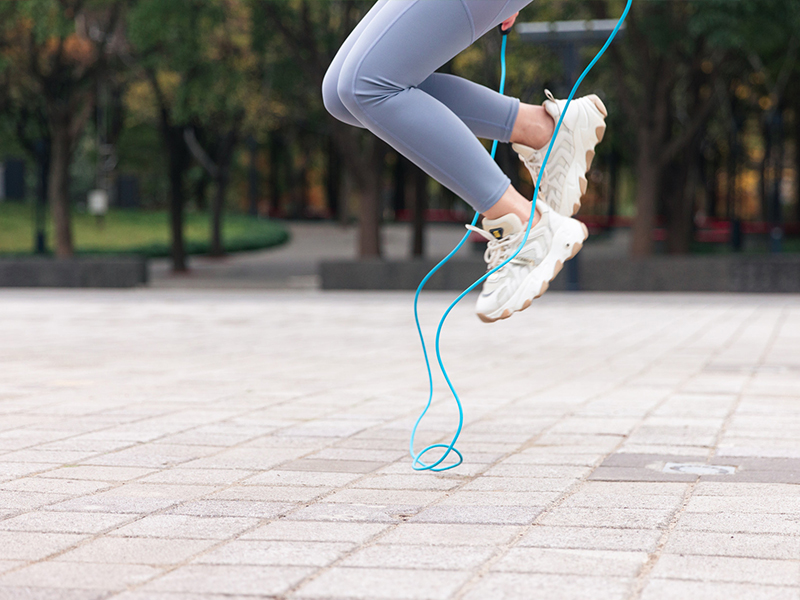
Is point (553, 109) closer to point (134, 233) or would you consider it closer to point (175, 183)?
point (175, 183)

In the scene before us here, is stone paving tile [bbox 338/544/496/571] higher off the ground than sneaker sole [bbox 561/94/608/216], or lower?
lower

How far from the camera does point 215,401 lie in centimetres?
611

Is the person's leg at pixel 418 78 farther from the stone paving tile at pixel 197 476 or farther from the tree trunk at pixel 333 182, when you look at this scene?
the tree trunk at pixel 333 182

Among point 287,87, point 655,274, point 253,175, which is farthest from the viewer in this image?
point 253,175

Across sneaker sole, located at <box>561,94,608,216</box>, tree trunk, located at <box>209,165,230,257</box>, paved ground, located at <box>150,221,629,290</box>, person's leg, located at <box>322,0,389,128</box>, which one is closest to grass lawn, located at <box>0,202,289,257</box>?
paved ground, located at <box>150,221,629,290</box>

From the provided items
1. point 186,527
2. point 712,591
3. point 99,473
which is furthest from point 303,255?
point 712,591

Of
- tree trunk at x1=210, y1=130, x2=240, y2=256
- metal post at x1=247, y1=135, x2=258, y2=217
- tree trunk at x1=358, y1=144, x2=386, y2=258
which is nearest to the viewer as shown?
tree trunk at x1=358, y1=144, x2=386, y2=258

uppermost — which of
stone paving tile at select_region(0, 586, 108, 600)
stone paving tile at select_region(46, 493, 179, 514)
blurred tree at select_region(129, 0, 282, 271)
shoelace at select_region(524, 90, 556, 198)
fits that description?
blurred tree at select_region(129, 0, 282, 271)

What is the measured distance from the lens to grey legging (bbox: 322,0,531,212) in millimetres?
3156

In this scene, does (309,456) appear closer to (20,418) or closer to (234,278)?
(20,418)

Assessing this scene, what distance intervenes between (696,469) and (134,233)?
32775mm

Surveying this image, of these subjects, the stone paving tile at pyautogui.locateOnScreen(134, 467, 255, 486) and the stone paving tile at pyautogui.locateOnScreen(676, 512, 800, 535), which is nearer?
the stone paving tile at pyautogui.locateOnScreen(676, 512, 800, 535)

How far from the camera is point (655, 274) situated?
18.5m

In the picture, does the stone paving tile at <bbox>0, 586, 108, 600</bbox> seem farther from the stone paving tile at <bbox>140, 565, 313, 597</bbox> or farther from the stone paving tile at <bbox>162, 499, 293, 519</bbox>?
the stone paving tile at <bbox>162, 499, 293, 519</bbox>
